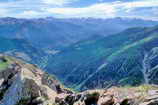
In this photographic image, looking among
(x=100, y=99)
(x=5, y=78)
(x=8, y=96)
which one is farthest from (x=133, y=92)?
(x=5, y=78)

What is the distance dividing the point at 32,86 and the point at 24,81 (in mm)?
2227

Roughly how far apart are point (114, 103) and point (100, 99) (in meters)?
3.63

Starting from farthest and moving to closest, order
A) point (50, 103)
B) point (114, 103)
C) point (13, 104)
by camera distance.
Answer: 1. point (13, 104)
2. point (50, 103)
3. point (114, 103)

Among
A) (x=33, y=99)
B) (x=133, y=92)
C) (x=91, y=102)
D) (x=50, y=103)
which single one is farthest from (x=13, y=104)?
(x=133, y=92)

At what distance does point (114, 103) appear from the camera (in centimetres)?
5556

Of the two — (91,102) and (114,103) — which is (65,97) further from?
(114,103)

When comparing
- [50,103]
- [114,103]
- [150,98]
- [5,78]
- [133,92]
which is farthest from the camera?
[5,78]

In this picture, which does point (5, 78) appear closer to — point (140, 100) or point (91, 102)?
point (91, 102)

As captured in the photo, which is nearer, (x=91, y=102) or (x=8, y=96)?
(x=91, y=102)

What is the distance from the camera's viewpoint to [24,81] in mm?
76438

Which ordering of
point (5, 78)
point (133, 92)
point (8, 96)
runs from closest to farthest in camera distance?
point (133, 92) < point (8, 96) < point (5, 78)

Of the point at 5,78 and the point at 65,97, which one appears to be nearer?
the point at 65,97

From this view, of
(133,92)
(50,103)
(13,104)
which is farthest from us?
(13,104)

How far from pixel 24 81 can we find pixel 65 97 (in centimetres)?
1108
